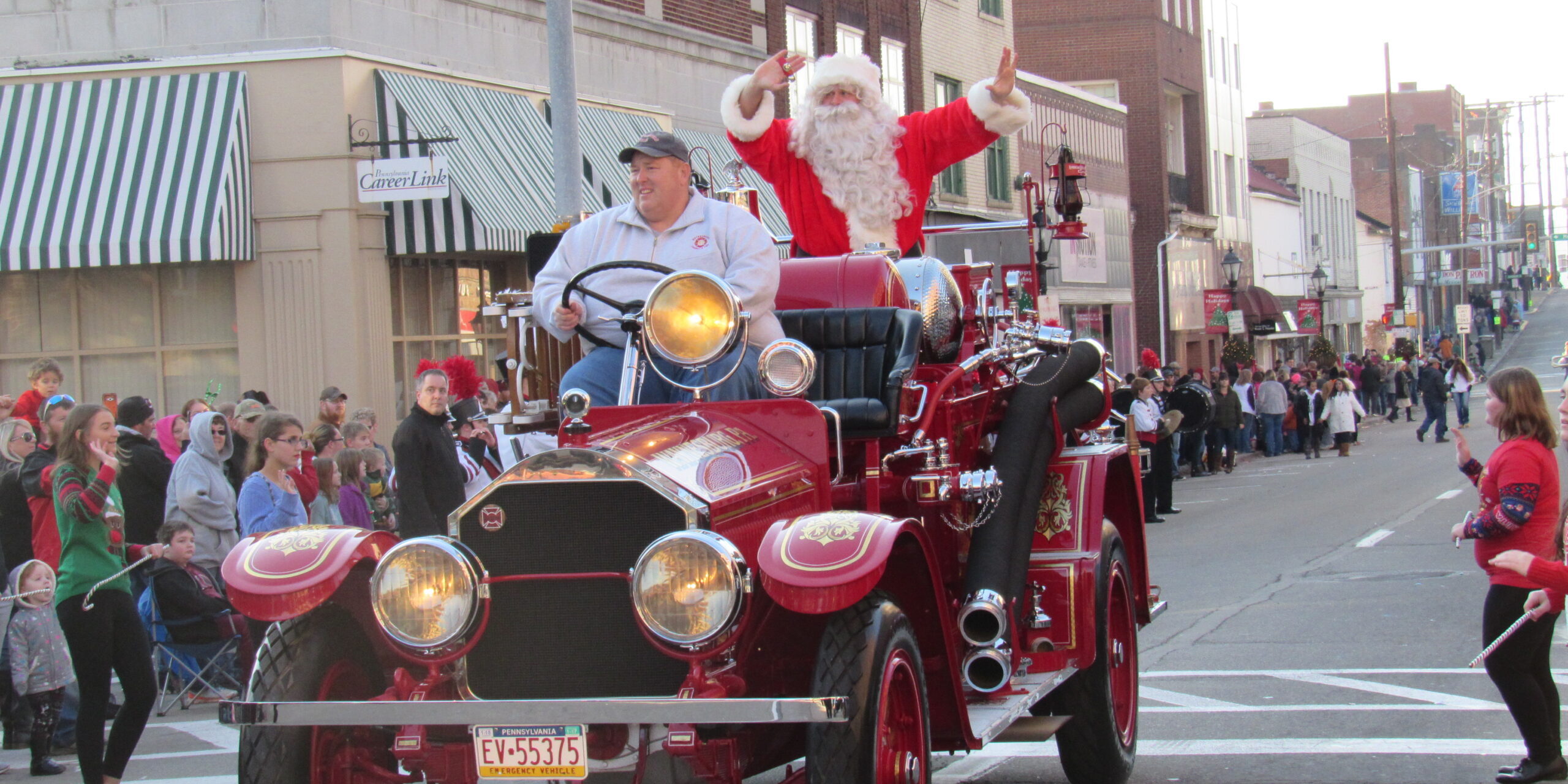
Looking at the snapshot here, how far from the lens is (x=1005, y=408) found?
21.9ft

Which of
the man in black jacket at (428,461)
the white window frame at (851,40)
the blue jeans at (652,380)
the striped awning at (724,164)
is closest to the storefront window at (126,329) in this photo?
the striped awning at (724,164)

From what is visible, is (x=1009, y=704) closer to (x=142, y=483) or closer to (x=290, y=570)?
(x=290, y=570)

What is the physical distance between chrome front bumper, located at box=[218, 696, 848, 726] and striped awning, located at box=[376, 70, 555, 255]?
39.2 feet

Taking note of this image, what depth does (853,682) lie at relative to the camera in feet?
13.9

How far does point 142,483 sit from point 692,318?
237 inches

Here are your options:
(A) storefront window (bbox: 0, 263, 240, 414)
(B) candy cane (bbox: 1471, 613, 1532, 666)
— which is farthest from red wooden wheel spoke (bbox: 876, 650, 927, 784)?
(A) storefront window (bbox: 0, 263, 240, 414)

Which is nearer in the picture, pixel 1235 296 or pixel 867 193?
pixel 867 193

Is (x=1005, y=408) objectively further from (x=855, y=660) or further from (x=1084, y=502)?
(x=855, y=660)

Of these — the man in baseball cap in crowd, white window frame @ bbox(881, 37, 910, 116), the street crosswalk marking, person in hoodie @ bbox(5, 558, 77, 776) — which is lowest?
the street crosswalk marking

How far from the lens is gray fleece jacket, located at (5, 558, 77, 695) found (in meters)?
8.37

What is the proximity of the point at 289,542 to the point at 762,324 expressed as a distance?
1798 mm

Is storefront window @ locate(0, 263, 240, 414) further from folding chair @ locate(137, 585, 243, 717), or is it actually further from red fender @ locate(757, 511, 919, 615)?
red fender @ locate(757, 511, 919, 615)

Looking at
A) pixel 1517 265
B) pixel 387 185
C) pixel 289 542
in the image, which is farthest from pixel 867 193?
pixel 1517 265

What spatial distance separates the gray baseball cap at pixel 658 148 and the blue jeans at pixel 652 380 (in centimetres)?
69
